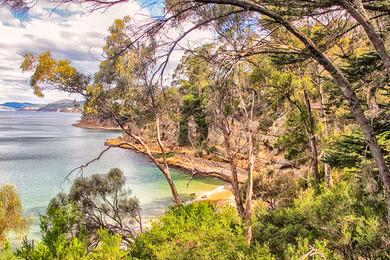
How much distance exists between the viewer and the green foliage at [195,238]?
5.81 meters

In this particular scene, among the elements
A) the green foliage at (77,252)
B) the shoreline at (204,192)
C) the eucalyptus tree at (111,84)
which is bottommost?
the shoreline at (204,192)

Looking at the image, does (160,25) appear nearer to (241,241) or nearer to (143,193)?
(241,241)

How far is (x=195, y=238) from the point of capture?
20.0 feet

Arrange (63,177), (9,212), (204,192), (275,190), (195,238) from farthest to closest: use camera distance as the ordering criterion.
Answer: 1. (63,177)
2. (204,192)
3. (275,190)
4. (9,212)
5. (195,238)

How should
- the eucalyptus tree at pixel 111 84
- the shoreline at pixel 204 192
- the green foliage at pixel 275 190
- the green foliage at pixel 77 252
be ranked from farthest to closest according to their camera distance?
the green foliage at pixel 275 190, the shoreline at pixel 204 192, the eucalyptus tree at pixel 111 84, the green foliage at pixel 77 252

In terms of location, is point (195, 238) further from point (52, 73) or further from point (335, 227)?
point (52, 73)

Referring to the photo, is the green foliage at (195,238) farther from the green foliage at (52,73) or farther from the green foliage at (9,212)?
the green foliage at (9,212)

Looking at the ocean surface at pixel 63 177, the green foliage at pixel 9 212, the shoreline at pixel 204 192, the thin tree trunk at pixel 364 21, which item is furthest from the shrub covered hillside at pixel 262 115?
the ocean surface at pixel 63 177

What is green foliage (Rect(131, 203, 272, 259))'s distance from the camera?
5812 millimetres

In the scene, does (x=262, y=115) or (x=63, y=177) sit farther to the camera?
(x=63, y=177)

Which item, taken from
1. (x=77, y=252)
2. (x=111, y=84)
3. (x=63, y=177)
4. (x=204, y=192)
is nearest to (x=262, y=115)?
(x=111, y=84)

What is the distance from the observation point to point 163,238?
7359 millimetres

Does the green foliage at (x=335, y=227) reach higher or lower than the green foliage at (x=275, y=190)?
higher

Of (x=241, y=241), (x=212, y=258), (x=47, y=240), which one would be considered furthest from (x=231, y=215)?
(x=47, y=240)
